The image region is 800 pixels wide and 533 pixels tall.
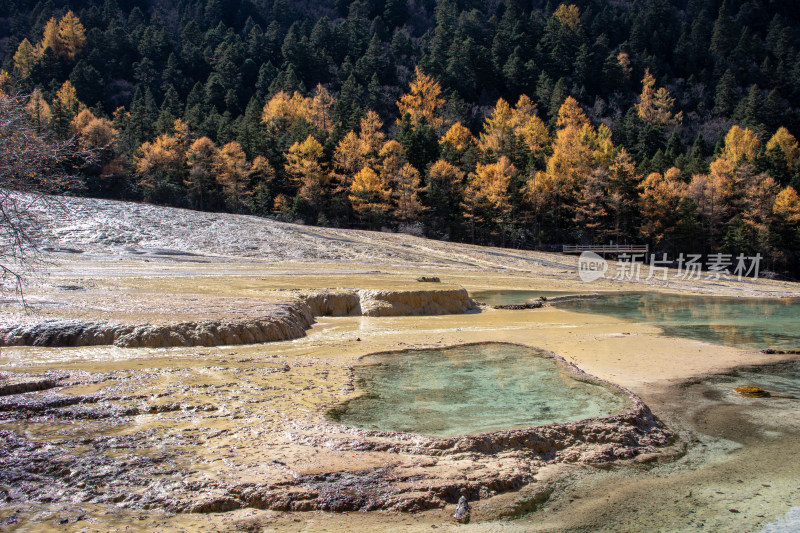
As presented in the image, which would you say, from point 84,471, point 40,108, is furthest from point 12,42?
point 84,471

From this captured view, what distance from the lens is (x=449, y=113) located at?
291 feet

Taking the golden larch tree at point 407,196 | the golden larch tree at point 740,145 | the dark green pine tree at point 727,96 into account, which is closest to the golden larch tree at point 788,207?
the golden larch tree at point 740,145

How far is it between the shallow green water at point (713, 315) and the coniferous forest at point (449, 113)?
2106 cm

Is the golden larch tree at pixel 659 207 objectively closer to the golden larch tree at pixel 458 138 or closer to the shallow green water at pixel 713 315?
the golden larch tree at pixel 458 138

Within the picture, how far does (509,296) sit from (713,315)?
840 cm

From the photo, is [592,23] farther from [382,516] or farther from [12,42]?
[382,516]

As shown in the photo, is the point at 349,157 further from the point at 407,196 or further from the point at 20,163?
the point at 20,163

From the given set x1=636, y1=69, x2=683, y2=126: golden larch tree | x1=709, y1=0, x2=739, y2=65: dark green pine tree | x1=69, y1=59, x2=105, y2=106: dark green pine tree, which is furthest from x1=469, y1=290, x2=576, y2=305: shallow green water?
x1=709, y1=0, x2=739, y2=65: dark green pine tree

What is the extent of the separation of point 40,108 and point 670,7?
122m

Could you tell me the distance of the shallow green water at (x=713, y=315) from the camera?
17000 mm

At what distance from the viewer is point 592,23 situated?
12362cm

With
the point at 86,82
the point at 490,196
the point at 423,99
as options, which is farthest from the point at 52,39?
the point at 490,196

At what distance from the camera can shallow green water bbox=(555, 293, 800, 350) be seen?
55.8 feet

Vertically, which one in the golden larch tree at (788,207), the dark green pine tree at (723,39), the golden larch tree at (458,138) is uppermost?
the dark green pine tree at (723,39)
